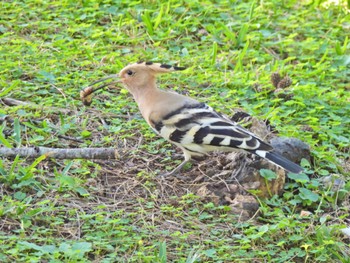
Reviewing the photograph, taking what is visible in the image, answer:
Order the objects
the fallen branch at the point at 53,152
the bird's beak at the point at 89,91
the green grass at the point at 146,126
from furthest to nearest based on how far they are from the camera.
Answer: the bird's beak at the point at 89,91, the fallen branch at the point at 53,152, the green grass at the point at 146,126

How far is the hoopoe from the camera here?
5.10 meters

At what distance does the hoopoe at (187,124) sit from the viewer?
5102mm

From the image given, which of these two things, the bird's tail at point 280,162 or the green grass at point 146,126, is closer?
the green grass at point 146,126

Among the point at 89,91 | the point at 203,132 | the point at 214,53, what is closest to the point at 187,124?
the point at 203,132

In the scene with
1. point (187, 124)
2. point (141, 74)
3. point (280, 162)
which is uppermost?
point (141, 74)

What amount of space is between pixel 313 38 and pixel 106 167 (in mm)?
2917

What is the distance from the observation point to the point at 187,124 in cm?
532

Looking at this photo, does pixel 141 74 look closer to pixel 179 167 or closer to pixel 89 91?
pixel 89 91

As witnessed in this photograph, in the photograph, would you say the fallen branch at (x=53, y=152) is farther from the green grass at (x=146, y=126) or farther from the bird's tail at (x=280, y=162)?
the bird's tail at (x=280, y=162)

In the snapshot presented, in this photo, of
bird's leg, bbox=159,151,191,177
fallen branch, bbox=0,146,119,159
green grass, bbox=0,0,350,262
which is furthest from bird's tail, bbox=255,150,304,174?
fallen branch, bbox=0,146,119,159

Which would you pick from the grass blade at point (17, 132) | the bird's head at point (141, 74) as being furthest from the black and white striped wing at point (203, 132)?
the grass blade at point (17, 132)

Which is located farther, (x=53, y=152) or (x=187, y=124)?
(x=187, y=124)

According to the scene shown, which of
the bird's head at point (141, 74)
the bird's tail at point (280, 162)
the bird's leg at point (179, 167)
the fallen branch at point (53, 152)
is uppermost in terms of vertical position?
the bird's head at point (141, 74)

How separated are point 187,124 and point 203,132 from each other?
13 centimetres
